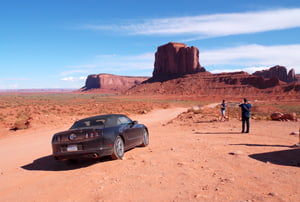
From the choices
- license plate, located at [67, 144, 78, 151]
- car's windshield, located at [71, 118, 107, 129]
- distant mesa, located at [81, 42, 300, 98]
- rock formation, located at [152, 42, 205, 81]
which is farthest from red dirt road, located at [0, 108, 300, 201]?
rock formation, located at [152, 42, 205, 81]

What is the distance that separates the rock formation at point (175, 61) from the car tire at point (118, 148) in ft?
398

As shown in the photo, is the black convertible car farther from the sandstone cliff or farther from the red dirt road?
the sandstone cliff

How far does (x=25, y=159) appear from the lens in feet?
28.3

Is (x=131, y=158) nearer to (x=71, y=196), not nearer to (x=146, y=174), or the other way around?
(x=146, y=174)

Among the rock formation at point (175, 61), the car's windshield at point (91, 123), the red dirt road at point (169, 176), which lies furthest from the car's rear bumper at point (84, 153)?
the rock formation at point (175, 61)

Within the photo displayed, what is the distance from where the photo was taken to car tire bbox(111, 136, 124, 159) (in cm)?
692

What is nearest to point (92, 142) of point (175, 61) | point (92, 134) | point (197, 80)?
point (92, 134)

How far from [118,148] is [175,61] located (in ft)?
420

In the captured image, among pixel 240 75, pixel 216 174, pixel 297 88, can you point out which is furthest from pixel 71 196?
pixel 240 75

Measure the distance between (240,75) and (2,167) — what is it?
107866 millimetres

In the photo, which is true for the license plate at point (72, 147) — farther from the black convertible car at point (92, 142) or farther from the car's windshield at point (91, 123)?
the car's windshield at point (91, 123)

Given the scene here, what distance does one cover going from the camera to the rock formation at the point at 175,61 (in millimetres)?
128125

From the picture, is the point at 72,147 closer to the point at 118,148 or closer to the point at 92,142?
the point at 92,142

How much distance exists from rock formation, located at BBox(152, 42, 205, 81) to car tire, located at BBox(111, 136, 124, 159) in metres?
121
